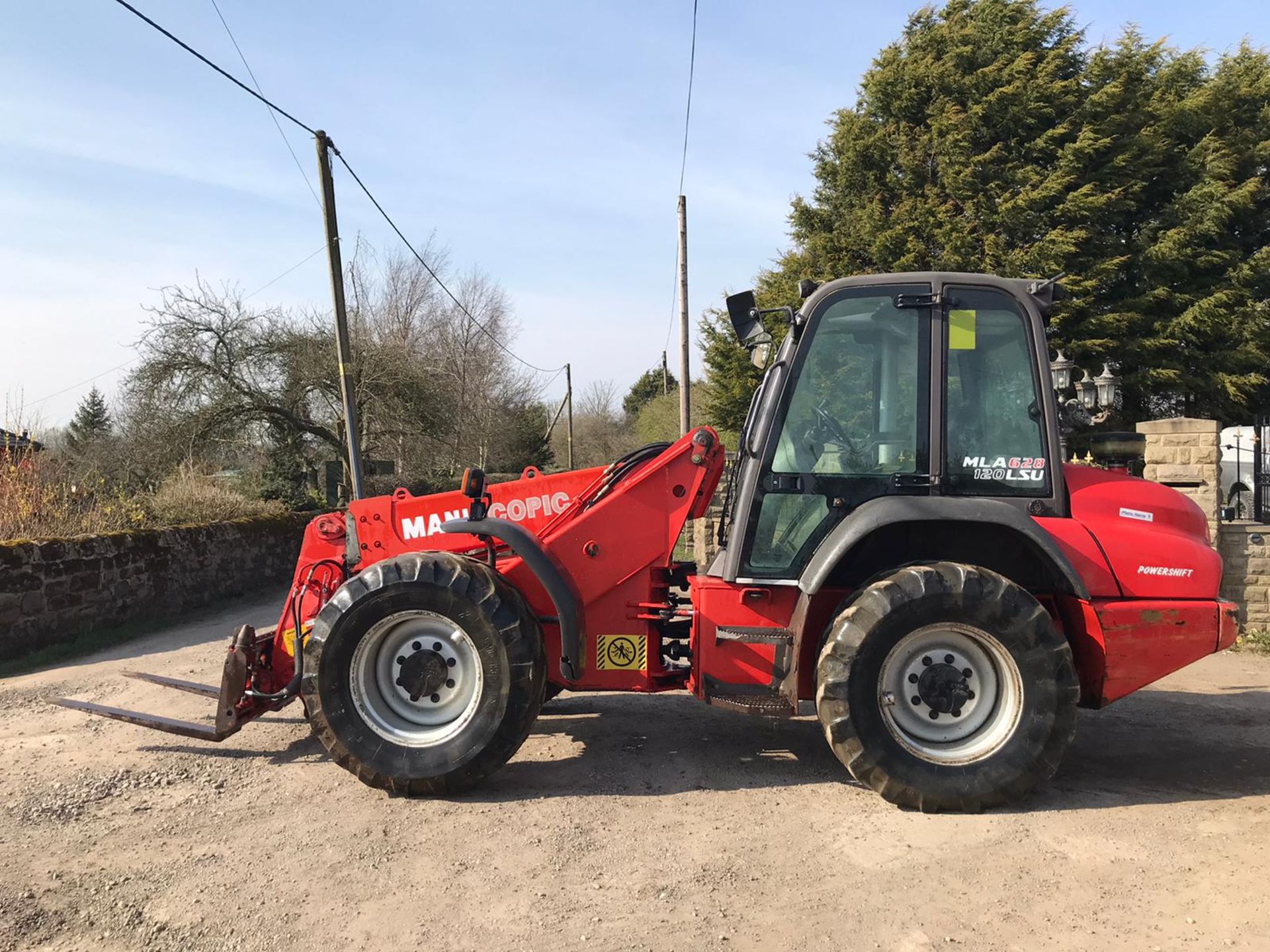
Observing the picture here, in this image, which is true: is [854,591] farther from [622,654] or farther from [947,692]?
[622,654]

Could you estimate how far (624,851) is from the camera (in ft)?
12.1

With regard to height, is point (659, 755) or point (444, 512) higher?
point (444, 512)

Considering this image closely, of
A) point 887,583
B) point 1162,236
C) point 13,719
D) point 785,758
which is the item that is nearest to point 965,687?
point 887,583

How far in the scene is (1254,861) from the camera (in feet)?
11.6

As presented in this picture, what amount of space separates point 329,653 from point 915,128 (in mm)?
17543

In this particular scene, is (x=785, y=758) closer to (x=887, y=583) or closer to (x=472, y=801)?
(x=887, y=583)

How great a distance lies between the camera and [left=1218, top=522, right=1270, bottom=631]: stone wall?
834cm

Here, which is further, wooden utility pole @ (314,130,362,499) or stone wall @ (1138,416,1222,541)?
wooden utility pole @ (314,130,362,499)

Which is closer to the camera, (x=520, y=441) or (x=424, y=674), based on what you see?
(x=424, y=674)

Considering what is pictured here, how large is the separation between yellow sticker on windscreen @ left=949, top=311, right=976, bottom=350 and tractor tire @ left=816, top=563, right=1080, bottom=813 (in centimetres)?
111

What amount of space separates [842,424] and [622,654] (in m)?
1.66

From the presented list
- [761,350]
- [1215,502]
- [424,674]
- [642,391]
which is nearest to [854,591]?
[761,350]

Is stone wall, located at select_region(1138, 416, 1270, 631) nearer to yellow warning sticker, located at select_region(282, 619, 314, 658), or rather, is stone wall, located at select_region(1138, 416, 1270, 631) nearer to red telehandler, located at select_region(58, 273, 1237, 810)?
red telehandler, located at select_region(58, 273, 1237, 810)

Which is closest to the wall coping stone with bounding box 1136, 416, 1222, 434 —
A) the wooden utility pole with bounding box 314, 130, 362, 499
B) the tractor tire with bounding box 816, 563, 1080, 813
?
the tractor tire with bounding box 816, 563, 1080, 813
